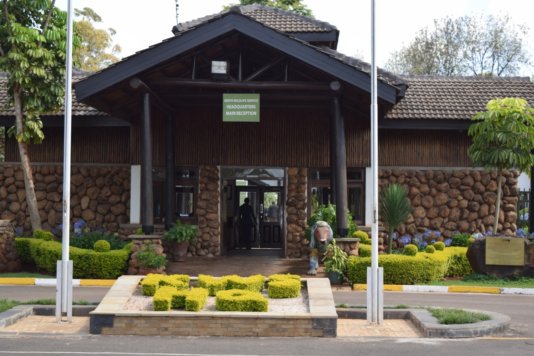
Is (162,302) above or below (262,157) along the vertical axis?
below

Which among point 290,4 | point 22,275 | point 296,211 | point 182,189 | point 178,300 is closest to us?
point 178,300

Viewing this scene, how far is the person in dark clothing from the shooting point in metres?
23.3

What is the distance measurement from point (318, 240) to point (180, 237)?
13.5 feet

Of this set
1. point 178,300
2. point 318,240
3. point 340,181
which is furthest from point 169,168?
point 178,300

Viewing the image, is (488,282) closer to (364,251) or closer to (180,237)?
(364,251)

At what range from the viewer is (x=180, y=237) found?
19469mm

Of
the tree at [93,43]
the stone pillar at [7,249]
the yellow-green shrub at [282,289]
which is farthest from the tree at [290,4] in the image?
the yellow-green shrub at [282,289]

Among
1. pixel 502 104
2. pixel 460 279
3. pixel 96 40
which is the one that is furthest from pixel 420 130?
pixel 96 40

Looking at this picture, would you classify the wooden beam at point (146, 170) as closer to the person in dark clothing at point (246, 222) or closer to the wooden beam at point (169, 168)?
the wooden beam at point (169, 168)

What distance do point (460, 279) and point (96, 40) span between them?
117 feet

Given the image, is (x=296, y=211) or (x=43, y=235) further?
(x=296, y=211)

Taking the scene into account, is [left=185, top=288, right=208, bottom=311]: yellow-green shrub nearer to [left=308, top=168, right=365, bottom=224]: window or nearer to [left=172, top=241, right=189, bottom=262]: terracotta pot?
[left=172, top=241, right=189, bottom=262]: terracotta pot

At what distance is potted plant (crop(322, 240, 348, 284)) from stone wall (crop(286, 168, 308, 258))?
4105mm

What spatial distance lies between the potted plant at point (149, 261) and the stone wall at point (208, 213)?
385cm
